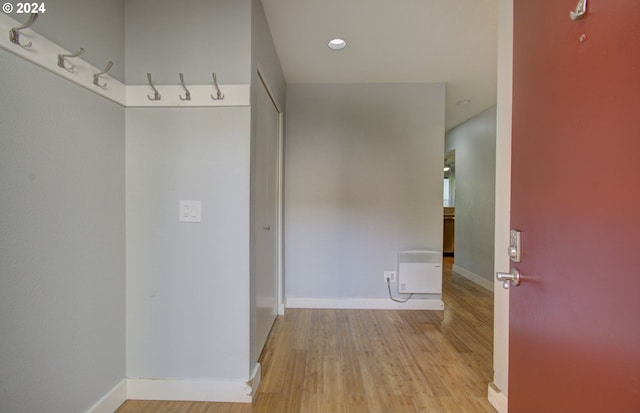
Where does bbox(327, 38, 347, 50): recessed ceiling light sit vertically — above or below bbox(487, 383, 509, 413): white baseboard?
above

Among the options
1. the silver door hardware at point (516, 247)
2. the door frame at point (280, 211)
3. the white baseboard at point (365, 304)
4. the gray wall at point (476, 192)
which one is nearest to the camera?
the silver door hardware at point (516, 247)

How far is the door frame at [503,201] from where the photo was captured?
1434 mm

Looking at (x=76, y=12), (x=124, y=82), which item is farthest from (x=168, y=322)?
(x=76, y=12)

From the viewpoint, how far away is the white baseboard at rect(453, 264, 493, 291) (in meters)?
3.51

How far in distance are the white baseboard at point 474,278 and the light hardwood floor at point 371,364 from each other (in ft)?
2.49

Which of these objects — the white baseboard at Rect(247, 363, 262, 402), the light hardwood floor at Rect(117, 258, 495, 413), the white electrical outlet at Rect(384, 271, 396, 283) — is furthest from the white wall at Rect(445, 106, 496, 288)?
the white baseboard at Rect(247, 363, 262, 402)

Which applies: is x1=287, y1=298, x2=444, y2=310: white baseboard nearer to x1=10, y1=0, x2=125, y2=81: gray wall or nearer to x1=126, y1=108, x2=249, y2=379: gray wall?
x1=126, y1=108, x2=249, y2=379: gray wall

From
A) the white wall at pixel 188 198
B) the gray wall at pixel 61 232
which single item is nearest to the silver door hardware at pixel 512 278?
the white wall at pixel 188 198

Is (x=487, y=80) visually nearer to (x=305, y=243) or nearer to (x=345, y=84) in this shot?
(x=345, y=84)

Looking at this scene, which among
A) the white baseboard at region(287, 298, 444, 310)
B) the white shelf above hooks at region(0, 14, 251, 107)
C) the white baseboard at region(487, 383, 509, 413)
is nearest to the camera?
the white shelf above hooks at region(0, 14, 251, 107)

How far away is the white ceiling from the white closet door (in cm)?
52

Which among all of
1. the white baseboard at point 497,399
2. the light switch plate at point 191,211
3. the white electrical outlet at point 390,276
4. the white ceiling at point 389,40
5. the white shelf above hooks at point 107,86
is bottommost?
the white baseboard at point 497,399

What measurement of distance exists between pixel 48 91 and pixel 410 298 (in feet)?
10.3

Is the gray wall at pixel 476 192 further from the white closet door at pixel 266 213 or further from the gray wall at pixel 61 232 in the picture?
the gray wall at pixel 61 232
